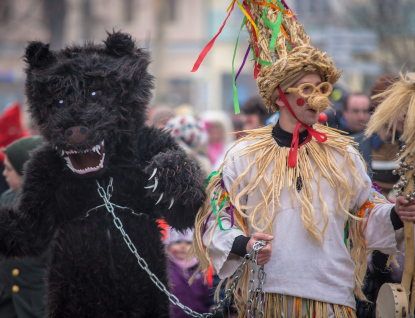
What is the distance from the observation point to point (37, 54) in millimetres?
3725

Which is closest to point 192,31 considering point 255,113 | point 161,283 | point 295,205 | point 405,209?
point 255,113

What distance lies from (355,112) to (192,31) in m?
26.5

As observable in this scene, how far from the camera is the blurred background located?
1619 centimetres

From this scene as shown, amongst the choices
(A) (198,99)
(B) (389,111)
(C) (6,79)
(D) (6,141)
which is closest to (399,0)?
(D) (6,141)

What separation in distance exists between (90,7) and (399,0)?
16.0 metres

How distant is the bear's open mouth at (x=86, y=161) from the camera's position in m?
3.66

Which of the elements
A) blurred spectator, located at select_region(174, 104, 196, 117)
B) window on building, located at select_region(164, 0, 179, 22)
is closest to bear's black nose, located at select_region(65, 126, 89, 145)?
blurred spectator, located at select_region(174, 104, 196, 117)

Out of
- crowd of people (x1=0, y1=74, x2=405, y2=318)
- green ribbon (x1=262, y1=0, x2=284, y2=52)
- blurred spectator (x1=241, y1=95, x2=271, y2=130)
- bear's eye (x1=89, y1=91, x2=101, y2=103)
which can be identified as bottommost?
crowd of people (x1=0, y1=74, x2=405, y2=318)

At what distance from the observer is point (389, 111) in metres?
3.39

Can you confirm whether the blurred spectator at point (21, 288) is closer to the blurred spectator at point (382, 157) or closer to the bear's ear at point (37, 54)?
the bear's ear at point (37, 54)

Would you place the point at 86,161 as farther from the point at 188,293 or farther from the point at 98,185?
the point at 188,293

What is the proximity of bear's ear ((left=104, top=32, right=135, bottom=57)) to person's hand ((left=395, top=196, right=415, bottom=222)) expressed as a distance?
66.7 inches

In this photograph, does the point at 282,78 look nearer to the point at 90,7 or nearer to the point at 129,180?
Answer: the point at 129,180

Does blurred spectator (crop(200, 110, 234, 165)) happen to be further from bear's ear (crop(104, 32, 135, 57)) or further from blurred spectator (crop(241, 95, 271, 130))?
bear's ear (crop(104, 32, 135, 57))
